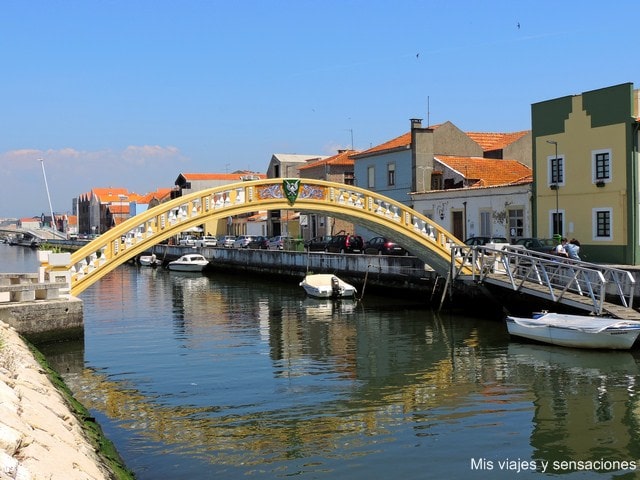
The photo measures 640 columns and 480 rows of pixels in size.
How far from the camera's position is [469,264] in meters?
28.9

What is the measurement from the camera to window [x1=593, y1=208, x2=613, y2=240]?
33.2 meters

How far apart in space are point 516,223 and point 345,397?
86.4ft

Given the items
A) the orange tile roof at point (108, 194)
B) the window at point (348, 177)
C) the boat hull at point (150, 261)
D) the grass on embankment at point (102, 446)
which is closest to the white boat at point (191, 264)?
the boat hull at point (150, 261)

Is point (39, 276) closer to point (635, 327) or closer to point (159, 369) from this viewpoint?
point (159, 369)

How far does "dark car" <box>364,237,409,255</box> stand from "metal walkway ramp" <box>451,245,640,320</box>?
37.6 feet

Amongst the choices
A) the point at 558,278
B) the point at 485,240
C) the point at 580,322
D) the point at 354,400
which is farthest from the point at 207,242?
the point at 354,400

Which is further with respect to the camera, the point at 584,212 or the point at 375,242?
the point at 375,242

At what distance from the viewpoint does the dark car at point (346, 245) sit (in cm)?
4553

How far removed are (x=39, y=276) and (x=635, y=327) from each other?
1716 centimetres

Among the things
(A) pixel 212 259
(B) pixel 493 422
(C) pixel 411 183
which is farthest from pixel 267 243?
(B) pixel 493 422

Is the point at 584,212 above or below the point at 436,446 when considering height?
above

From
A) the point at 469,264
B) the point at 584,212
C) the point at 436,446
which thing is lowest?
the point at 436,446

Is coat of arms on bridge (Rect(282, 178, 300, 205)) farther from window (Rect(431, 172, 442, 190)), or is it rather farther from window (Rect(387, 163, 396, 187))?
window (Rect(387, 163, 396, 187))

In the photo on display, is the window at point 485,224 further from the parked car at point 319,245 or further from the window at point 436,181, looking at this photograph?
the parked car at point 319,245
